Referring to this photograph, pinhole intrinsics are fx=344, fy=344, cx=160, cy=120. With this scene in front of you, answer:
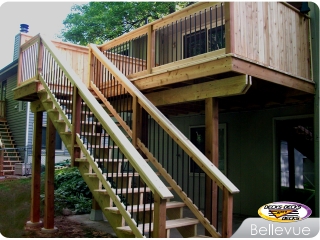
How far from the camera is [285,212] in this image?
146 inches

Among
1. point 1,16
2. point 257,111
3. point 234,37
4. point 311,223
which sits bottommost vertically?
point 311,223

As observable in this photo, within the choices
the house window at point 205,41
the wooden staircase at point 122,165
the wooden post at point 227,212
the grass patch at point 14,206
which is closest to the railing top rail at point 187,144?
the wooden staircase at point 122,165

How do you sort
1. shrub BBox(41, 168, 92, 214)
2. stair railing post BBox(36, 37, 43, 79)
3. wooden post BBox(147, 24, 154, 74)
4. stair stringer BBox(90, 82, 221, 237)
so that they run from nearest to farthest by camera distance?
1. stair stringer BBox(90, 82, 221, 237)
2. wooden post BBox(147, 24, 154, 74)
3. stair railing post BBox(36, 37, 43, 79)
4. shrub BBox(41, 168, 92, 214)

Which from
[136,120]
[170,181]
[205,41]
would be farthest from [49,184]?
[205,41]

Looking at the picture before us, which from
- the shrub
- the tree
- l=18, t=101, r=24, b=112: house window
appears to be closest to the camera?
the shrub

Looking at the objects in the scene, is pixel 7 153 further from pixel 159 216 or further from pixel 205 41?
pixel 159 216

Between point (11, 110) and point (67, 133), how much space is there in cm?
1347

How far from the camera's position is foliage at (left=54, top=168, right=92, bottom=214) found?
8.41 m

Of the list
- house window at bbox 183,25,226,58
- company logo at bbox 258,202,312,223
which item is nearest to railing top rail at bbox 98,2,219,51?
house window at bbox 183,25,226,58

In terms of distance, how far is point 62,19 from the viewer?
1991cm

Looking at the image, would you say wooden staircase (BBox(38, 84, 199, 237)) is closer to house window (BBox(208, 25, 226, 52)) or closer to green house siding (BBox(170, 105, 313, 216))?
house window (BBox(208, 25, 226, 52))

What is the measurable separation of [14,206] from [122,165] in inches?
228

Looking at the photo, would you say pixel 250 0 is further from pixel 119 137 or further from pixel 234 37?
pixel 119 137

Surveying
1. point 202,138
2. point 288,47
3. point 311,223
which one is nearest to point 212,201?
point 311,223
